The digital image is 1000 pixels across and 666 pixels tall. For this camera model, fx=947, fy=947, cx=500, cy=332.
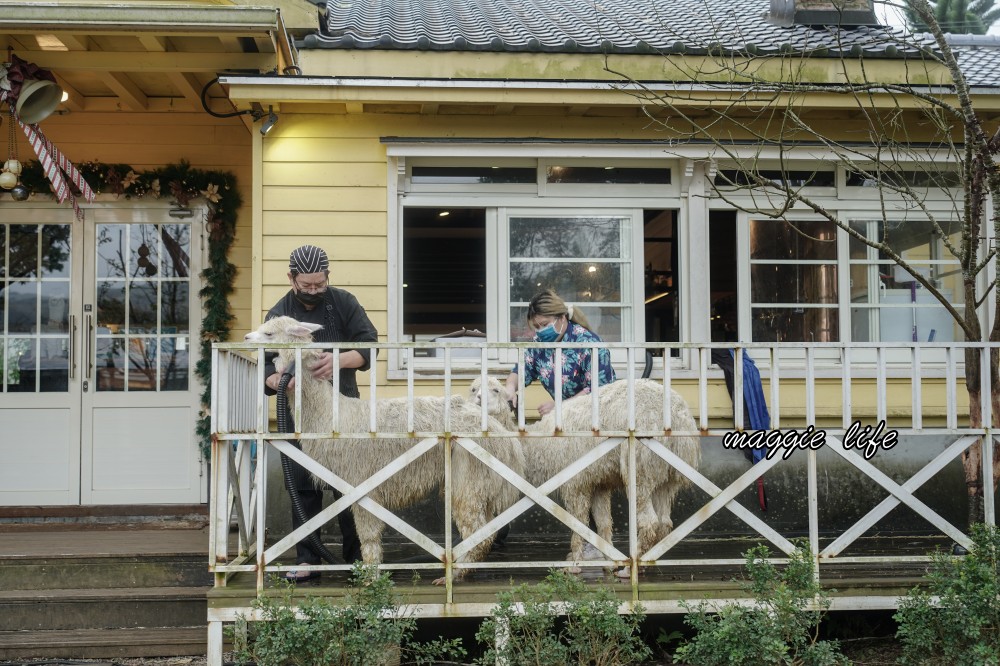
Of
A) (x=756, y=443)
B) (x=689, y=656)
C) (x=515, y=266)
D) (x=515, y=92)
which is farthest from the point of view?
(x=515, y=266)

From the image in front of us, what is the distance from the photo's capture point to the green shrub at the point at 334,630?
4586 mm

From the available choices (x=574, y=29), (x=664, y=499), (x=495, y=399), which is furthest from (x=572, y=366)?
(x=574, y=29)

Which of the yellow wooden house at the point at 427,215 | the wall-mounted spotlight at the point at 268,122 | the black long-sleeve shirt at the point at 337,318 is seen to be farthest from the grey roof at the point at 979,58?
the wall-mounted spotlight at the point at 268,122

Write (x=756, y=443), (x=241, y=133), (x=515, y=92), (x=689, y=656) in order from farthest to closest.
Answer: (x=241, y=133) < (x=515, y=92) < (x=756, y=443) < (x=689, y=656)

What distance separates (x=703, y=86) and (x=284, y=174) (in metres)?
3.21

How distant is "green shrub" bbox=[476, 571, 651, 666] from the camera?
4.66 meters

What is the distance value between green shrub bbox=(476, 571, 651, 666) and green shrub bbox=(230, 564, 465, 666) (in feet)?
0.84

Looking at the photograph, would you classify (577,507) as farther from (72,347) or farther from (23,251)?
(23,251)

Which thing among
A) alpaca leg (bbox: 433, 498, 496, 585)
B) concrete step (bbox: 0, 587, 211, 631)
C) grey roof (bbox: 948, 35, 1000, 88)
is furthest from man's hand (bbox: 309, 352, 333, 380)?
grey roof (bbox: 948, 35, 1000, 88)

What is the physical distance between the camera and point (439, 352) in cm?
732

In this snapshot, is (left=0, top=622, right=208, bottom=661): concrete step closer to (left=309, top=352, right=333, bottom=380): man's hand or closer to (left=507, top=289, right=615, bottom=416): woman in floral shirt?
(left=309, top=352, right=333, bottom=380): man's hand

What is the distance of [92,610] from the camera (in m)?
5.81

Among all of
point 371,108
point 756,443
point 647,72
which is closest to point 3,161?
point 371,108

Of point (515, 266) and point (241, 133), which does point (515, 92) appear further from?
point (241, 133)
